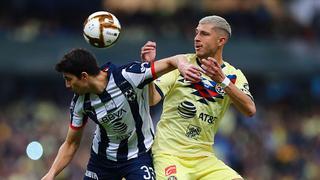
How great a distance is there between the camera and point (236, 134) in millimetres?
22938

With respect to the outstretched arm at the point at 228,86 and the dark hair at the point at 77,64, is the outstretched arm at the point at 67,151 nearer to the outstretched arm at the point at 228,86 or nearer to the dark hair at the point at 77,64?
the dark hair at the point at 77,64

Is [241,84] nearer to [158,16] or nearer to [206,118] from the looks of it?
[206,118]

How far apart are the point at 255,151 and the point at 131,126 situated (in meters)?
11.2

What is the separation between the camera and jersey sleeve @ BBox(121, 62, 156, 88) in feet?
37.7

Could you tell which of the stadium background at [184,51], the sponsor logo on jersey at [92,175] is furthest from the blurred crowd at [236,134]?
the sponsor logo on jersey at [92,175]

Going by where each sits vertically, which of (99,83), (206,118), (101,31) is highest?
(101,31)

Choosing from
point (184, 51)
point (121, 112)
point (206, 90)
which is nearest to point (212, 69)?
→ point (206, 90)

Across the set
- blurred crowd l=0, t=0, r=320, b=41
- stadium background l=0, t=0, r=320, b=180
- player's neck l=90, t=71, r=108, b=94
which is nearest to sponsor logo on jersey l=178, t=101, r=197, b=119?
player's neck l=90, t=71, r=108, b=94

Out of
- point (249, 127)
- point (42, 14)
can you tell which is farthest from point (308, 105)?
point (42, 14)

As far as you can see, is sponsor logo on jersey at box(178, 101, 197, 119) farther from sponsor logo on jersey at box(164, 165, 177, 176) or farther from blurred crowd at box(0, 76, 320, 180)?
blurred crowd at box(0, 76, 320, 180)

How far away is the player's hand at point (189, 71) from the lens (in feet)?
36.5

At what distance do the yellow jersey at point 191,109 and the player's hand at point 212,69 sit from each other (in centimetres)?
58

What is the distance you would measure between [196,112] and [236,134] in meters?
11.1

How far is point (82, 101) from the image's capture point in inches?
461
